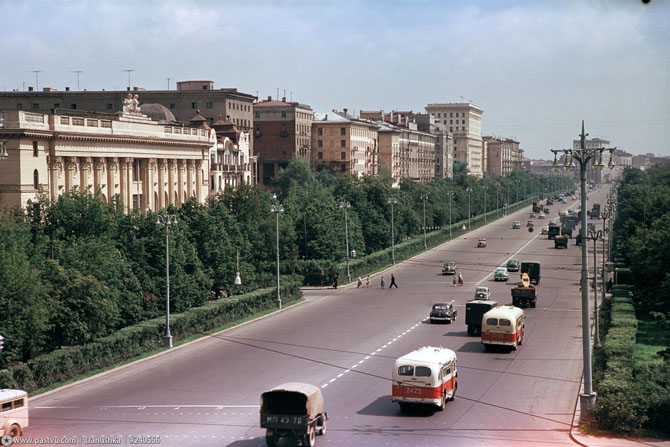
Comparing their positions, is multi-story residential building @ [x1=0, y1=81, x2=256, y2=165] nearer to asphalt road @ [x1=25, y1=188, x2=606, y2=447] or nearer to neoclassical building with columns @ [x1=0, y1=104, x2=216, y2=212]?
neoclassical building with columns @ [x1=0, y1=104, x2=216, y2=212]

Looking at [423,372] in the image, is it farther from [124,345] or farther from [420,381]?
[124,345]

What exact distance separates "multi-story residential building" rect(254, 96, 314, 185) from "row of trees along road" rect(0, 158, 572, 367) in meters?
81.6

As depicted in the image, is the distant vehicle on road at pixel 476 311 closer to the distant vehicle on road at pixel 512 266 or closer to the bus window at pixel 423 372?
the bus window at pixel 423 372

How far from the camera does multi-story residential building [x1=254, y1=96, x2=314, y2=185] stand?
575 feet

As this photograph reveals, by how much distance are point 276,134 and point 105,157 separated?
3592 inches

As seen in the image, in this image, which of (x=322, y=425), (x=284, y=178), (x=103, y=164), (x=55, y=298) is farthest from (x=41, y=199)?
(x=284, y=178)

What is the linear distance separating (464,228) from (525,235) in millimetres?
10760

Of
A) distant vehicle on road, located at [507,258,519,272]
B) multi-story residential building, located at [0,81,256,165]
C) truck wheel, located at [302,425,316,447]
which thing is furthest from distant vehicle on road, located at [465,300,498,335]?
multi-story residential building, located at [0,81,256,165]

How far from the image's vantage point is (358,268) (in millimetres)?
90625

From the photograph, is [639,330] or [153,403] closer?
[153,403]

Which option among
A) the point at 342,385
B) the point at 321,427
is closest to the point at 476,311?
the point at 342,385

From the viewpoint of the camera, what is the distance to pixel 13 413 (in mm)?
30188

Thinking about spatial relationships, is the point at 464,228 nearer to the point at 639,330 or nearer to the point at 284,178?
the point at 284,178

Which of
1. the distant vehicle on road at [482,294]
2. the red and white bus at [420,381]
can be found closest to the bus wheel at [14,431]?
the red and white bus at [420,381]
